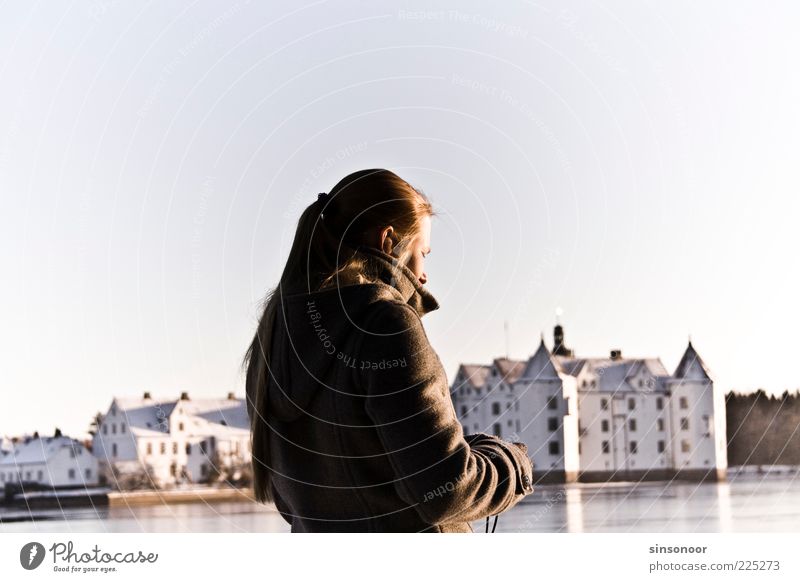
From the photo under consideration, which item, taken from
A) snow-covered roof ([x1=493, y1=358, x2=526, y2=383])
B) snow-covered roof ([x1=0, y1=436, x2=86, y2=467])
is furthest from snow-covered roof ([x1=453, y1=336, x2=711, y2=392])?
snow-covered roof ([x1=0, y1=436, x2=86, y2=467])

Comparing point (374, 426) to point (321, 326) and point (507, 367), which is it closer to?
point (321, 326)

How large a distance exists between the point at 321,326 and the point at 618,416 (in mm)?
21280

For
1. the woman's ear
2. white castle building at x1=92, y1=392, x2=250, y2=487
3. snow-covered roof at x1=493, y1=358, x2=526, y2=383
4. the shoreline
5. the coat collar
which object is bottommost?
the shoreline

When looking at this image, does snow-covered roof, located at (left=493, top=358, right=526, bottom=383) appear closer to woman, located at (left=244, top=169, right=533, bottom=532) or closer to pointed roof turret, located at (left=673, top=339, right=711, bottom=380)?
pointed roof turret, located at (left=673, top=339, right=711, bottom=380)

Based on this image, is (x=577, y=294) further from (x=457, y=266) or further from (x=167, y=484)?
A: (x=167, y=484)

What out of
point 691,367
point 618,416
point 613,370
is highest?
point 691,367

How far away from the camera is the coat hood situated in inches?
41.2

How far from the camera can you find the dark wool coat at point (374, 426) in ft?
3.34

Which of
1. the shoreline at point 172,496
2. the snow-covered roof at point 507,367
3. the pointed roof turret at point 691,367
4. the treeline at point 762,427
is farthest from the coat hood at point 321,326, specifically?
the shoreline at point 172,496

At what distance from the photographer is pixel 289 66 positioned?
2.28m

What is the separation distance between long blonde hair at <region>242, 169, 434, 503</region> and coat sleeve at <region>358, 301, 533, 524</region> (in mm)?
106

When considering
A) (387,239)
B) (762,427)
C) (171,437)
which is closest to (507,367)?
(762,427)

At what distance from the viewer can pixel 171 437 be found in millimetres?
22062
